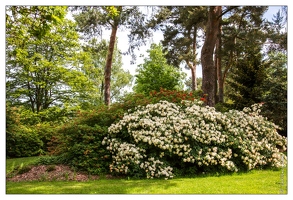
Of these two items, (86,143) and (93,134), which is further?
(93,134)

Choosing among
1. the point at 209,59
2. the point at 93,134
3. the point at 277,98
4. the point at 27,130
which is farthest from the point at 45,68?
the point at 277,98

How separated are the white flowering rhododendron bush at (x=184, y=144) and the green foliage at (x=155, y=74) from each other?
7463mm

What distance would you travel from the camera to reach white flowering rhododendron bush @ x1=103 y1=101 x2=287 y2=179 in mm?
4715

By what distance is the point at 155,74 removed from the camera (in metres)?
13.8

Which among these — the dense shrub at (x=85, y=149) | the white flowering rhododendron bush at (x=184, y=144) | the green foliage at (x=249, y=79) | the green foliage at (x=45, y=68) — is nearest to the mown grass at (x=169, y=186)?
the white flowering rhododendron bush at (x=184, y=144)

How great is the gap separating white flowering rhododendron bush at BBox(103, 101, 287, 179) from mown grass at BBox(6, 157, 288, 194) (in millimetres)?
291

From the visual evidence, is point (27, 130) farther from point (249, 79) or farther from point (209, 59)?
point (249, 79)

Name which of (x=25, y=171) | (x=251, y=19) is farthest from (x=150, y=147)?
(x=251, y=19)

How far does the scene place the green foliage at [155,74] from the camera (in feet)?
42.7

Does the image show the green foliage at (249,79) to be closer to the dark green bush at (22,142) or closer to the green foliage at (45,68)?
the green foliage at (45,68)

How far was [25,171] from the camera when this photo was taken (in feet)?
16.6

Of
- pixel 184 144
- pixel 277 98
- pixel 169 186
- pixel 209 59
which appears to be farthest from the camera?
pixel 277 98

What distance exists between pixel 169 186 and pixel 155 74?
1001 cm
